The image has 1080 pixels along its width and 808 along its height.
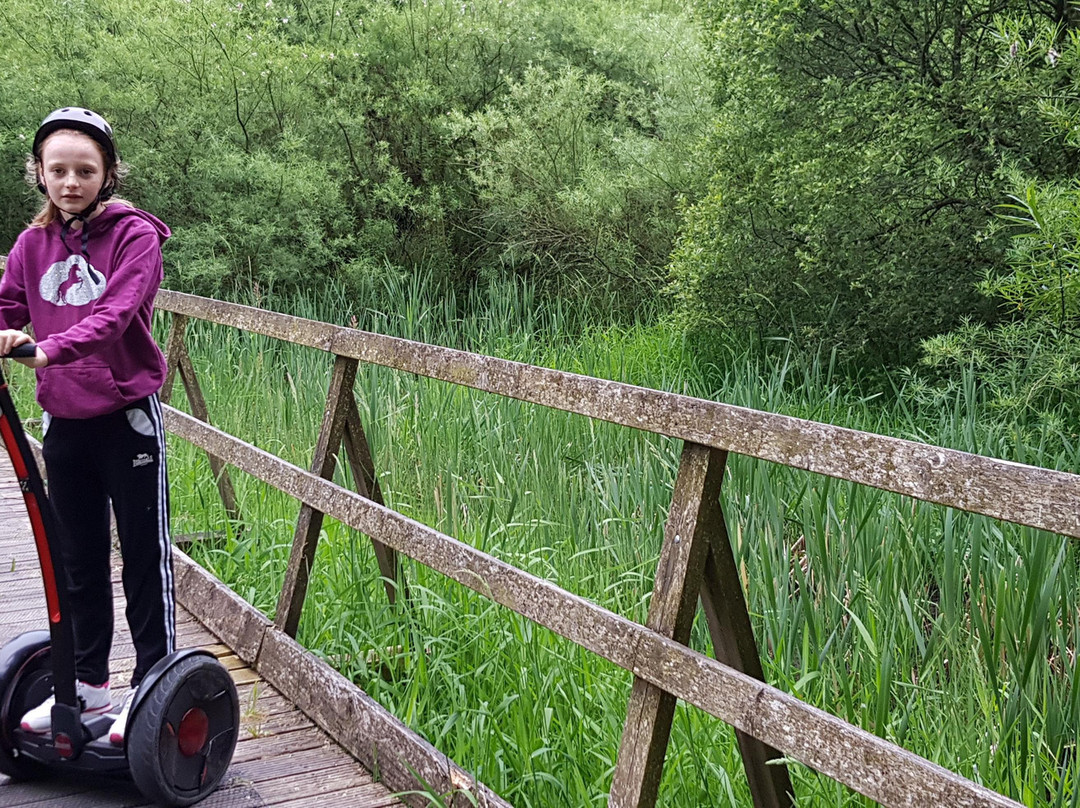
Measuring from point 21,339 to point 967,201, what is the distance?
583cm

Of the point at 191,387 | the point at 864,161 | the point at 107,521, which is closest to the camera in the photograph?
Answer: the point at 107,521

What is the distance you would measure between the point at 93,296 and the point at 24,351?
44 centimetres

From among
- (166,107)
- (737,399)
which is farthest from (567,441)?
(166,107)

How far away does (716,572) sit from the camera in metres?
2.21

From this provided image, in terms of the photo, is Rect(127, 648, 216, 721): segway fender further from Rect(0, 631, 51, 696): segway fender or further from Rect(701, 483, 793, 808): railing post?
Rect(701, 483, 793, 808): railing post

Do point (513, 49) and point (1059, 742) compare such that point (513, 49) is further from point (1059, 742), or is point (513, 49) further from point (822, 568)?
point (1059, 742)

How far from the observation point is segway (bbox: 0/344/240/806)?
8.91ft

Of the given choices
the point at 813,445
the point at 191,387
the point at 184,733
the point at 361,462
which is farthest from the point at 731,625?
the point at 191,387

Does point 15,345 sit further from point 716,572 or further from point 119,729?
point 716,572

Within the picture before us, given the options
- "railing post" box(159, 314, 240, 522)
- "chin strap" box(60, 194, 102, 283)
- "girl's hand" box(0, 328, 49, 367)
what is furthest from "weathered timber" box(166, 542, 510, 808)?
"girl's hand" box(0, 328, 49, 367)

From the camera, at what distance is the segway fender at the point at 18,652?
9.56ft

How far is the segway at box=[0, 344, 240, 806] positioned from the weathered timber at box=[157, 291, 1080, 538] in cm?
104

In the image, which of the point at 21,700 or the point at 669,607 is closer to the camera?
the point at 669,607

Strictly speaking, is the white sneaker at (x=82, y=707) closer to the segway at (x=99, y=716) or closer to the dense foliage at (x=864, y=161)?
the segway at (x=99, y=716)
